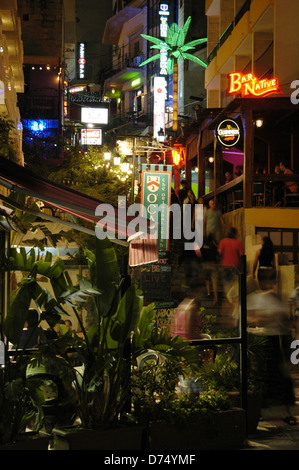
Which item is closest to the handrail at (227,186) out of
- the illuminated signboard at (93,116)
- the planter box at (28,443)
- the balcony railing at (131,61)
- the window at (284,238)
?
the window at (284,238)

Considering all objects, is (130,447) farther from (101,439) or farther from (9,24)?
(9,24)

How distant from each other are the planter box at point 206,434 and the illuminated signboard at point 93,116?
56537 mm

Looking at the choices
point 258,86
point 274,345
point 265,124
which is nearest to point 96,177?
point 265,124

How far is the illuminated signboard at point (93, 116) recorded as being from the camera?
62094mm

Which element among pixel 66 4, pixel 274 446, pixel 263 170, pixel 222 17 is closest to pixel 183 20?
pixel 222 17

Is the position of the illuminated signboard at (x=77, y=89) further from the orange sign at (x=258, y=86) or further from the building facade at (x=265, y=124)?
the orange sign at (x=258, y=86)

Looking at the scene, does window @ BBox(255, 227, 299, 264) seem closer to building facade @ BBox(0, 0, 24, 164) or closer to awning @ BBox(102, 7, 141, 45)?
building facade @ BBox(0, 0, 24, 164)

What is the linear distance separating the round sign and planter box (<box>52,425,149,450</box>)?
15.3 metres

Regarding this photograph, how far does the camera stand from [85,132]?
5750 centimetres

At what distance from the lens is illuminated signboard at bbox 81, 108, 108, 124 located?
204 feet

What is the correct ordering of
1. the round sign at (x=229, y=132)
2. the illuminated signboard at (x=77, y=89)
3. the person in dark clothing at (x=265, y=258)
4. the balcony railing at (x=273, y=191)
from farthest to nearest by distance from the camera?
the illuminated signboard at (x=77, y=89), the round sign at (x=229, y=132), the balcony railing at (x=273, y=191), the person in dark clothing at (x=265, y=258)
